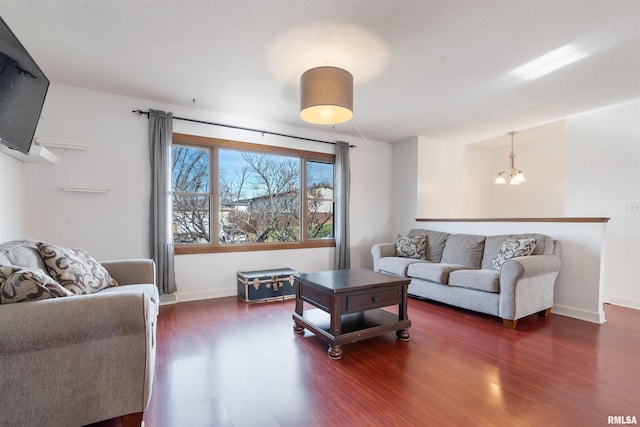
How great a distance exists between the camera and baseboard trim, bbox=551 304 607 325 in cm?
306

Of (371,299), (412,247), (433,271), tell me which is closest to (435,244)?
(412,247)

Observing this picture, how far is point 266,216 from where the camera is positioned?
439cm

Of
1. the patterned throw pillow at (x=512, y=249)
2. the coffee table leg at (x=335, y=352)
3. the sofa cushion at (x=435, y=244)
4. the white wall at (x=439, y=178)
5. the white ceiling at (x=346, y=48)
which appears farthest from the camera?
the white wall at (x=439, y=178)

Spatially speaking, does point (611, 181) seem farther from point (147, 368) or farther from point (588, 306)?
point (147, 368)

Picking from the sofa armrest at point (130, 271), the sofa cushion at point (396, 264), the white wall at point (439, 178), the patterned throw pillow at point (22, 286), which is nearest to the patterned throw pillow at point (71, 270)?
the sofa armrest at point (130, 271)

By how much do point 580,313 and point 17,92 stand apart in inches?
203

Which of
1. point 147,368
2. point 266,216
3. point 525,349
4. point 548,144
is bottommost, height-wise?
point 525,349

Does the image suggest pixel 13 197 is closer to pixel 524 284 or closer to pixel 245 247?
pixel 245 247

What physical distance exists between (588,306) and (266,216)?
12.8 ft

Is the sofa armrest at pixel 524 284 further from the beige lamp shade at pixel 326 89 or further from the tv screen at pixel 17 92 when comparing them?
the tv screen at pixel 17 92

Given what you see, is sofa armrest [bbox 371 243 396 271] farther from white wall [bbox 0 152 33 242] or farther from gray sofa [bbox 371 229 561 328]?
white wall [bbox 0 152 33 242]

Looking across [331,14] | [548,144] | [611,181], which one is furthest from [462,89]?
[548,144]

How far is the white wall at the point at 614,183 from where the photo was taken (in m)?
3.50

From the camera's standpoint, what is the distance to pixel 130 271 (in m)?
2.49
